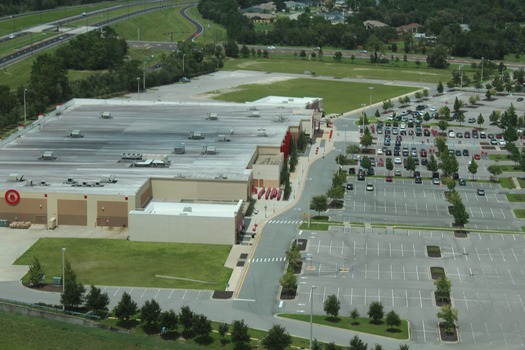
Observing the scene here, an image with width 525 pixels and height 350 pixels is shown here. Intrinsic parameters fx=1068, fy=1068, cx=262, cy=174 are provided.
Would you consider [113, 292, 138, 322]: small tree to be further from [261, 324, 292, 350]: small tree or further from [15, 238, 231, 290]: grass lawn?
[261, 324, 292, 350]: small tree

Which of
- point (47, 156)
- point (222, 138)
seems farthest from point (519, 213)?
point (47, 156)

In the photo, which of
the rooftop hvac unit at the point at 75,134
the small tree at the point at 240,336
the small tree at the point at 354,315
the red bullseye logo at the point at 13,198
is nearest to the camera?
the small tree at the point at 240,336

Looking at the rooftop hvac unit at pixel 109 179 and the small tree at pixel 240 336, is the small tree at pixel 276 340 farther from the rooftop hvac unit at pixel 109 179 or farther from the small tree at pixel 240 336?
the rooftop hvac unit at pixel 109 179

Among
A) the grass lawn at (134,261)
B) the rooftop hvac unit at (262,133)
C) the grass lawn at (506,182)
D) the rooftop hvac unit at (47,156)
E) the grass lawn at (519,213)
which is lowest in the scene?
the grass lawn at (134,261)

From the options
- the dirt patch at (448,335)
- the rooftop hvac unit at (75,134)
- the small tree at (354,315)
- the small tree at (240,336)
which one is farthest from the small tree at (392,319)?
the rooftop hvac unit at (75,134)

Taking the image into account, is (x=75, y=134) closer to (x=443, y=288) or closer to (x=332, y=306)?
(x=332, y=306)
